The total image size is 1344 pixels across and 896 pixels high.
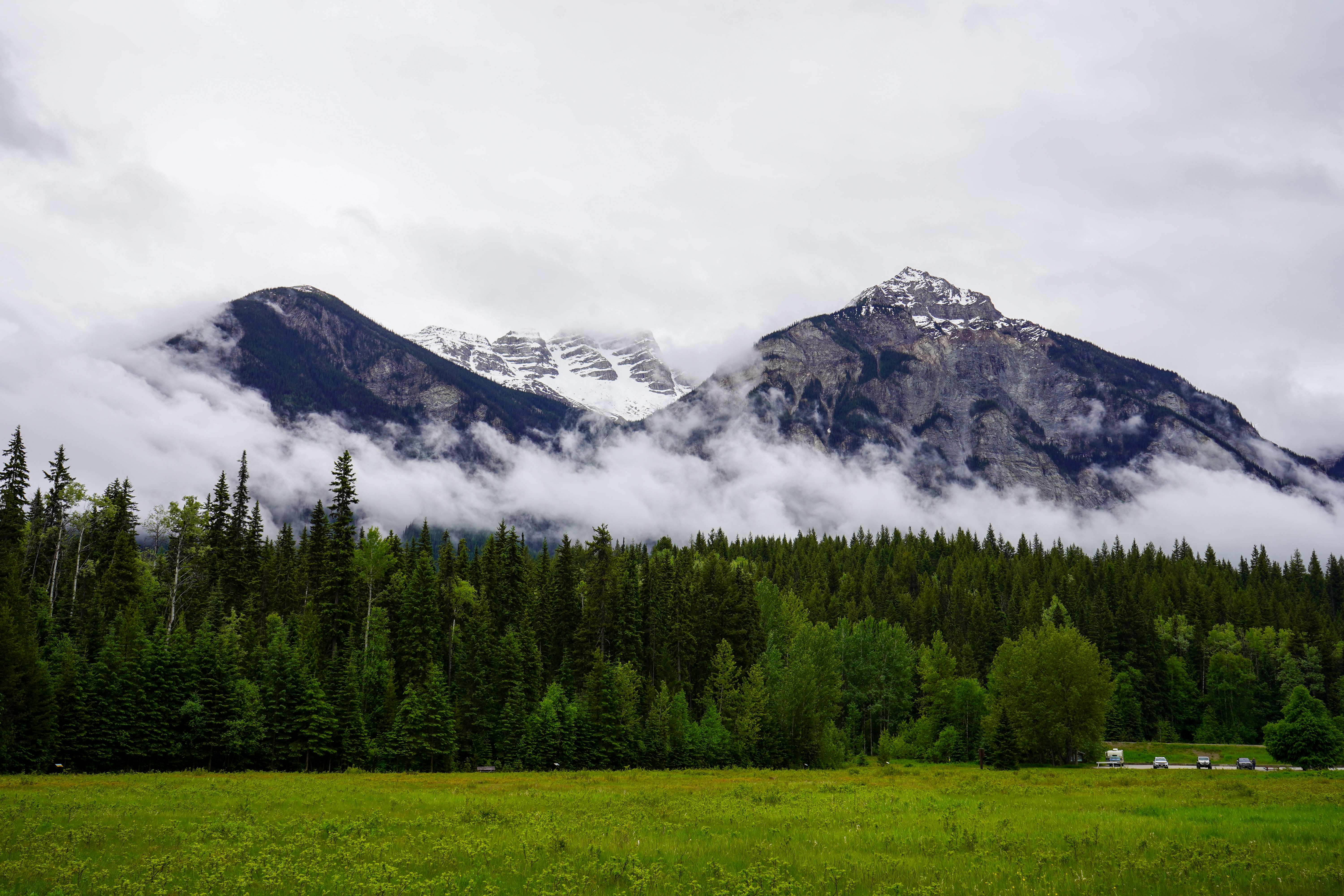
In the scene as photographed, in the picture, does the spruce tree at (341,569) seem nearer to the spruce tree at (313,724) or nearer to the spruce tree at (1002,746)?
the spruce tree at (313,724)

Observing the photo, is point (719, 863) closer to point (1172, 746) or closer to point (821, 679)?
point (821, 679)

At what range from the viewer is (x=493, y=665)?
271ft

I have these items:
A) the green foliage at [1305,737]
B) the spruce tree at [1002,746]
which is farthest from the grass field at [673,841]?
the spruce tree at [1002,746]

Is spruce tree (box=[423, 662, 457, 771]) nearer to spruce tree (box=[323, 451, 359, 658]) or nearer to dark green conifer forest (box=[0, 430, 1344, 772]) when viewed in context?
dark green conifer forest (box=[0, 430, 1344, 772])

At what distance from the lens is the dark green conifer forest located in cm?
6116

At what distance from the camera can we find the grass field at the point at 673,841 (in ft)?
55.1

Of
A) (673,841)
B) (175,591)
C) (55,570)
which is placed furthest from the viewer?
(55,570)

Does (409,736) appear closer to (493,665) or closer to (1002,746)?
(493,665)

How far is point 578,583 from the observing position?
103m

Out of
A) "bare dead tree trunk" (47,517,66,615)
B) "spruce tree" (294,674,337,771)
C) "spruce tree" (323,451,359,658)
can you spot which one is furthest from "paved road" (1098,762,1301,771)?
"bare dead tree trunk" (47,517,66,615)

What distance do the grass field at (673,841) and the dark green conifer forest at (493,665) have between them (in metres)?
22.3

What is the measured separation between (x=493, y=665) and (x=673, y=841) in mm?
63608

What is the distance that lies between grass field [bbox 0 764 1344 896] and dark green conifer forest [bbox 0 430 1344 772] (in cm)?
2229

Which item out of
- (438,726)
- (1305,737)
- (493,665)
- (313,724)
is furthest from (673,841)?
(1305,737)
